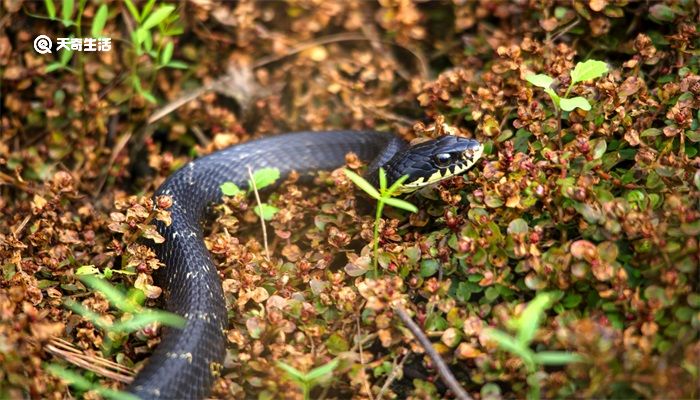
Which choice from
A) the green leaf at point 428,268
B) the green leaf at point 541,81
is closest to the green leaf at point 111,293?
the green leaf at point 428,268

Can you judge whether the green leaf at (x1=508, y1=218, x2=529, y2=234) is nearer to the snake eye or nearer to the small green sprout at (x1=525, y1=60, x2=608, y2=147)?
the small green sprout at (x1=525, y1=60, x2=608, y2=147)

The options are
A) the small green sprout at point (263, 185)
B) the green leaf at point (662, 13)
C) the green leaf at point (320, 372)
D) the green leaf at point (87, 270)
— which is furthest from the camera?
the green leaf at point (662, 13)

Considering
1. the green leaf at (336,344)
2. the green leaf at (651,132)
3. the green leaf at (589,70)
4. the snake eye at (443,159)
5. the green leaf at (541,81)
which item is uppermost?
the green leaf at (589,70)

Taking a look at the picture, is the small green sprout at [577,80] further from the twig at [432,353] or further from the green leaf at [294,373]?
the green leaf at [294,373]

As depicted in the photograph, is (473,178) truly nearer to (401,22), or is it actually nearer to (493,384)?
(493,384)

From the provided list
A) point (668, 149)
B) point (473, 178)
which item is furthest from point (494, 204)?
point (668, 149)
